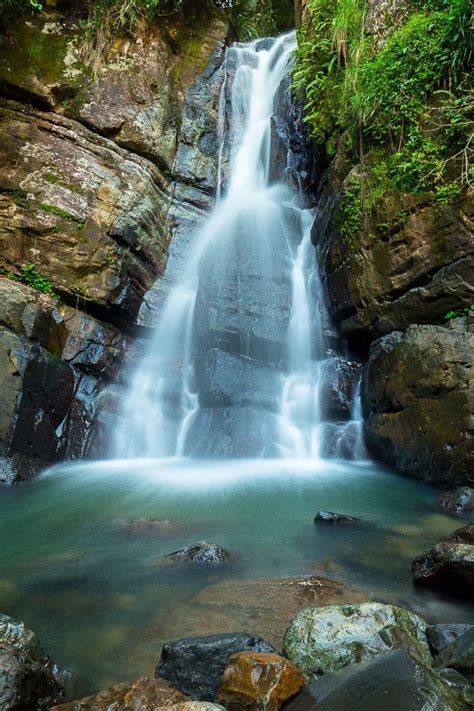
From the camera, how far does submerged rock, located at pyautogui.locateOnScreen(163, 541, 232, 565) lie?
4020 mm

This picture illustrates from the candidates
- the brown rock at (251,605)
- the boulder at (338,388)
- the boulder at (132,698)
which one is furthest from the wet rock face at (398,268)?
the boulder at (132,698)

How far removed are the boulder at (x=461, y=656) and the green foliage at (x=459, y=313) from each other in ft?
19.7

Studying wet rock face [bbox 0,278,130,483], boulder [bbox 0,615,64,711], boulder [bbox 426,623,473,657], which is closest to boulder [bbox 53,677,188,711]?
boulder [bbox 0,615,64,711]

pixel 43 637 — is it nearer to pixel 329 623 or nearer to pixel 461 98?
pixel 329 623

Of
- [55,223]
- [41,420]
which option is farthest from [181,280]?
[41,420]

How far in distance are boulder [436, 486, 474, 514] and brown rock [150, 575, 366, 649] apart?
9.25 feet

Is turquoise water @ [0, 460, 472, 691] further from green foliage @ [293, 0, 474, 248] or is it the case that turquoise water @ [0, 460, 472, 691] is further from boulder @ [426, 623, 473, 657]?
green foliage @ [293, 0, 474, 248]

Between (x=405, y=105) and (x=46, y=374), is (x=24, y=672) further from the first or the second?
(x=405, y=105)

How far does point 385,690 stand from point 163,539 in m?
3.26

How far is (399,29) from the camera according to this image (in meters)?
9.36

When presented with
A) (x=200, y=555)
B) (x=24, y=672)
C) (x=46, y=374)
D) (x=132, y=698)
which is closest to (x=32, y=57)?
(x=46, y=374)

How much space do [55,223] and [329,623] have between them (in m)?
9.67

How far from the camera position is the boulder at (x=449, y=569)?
3.37 meters

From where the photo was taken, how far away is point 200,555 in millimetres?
4074
